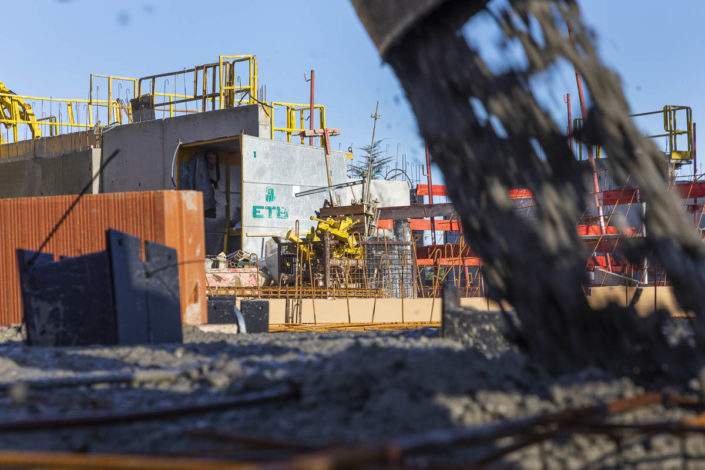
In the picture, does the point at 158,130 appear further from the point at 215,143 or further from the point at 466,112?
the point at 466,112

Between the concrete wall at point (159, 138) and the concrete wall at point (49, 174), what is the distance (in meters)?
0.71

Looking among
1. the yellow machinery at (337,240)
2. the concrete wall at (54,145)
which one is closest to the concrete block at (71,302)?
the yellow machinery at (337,240)

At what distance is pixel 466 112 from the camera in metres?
4.35

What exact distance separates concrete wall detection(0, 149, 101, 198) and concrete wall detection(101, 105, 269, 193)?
0.71 meters

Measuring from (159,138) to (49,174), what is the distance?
4973mm

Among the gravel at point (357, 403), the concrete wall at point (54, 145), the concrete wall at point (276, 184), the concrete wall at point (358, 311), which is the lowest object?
the concrete wall at point (358, 311)

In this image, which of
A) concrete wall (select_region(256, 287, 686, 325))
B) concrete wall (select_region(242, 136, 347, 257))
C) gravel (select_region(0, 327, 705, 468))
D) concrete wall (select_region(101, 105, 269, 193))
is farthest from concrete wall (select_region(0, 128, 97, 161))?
gravel (select_region(0, 327, 705, 468))

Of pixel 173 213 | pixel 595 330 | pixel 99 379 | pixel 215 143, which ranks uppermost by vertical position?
pixel 215 143

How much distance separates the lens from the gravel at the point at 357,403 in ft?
11.4

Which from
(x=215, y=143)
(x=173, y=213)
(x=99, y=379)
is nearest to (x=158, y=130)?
(x=215, y=143)

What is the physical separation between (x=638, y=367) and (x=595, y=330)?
32 cm

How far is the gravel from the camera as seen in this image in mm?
3479

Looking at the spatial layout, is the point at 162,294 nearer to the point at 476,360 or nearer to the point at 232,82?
the point at 476,360

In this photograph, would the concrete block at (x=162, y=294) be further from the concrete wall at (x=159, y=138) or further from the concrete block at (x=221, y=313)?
the concrete wall at (x=159, y=138)
